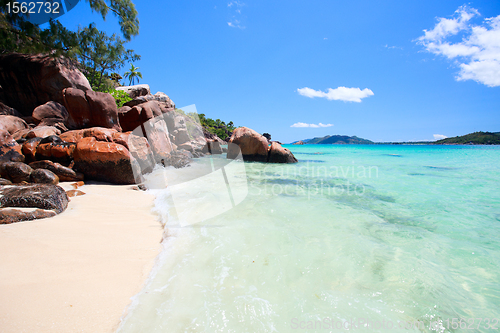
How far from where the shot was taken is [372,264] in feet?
7.65

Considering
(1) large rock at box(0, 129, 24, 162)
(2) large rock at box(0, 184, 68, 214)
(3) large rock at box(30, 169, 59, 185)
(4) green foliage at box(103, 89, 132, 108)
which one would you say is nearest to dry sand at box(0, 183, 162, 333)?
(2) large rock at box(0, 184, 68, 214)

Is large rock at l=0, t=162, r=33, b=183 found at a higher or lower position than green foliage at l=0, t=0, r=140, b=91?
lower

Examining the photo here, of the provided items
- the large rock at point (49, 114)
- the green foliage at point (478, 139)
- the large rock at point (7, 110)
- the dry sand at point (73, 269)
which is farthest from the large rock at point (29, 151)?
the green foliage at point (478, 139)

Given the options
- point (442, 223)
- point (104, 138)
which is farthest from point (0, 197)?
point (442, 223)

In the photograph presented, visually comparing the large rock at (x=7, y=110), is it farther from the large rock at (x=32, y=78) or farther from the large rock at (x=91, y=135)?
the large rock at (x=91, y=135)

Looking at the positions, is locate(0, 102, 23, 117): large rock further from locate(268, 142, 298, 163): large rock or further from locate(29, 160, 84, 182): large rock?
locate(268, 142, 298, 163): large rock

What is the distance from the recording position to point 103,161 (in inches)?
198

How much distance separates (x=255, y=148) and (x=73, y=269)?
1058 centimetres

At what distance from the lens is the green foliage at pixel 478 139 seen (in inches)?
2682

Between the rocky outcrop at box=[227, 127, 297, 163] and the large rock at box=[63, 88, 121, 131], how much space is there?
21.8 feet

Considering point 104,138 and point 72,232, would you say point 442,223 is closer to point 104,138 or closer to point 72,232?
point 72,232

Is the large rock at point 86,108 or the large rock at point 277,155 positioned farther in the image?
the large rock at point 277,155

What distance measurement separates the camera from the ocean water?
162 cm

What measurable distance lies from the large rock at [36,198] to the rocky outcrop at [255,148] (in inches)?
373
